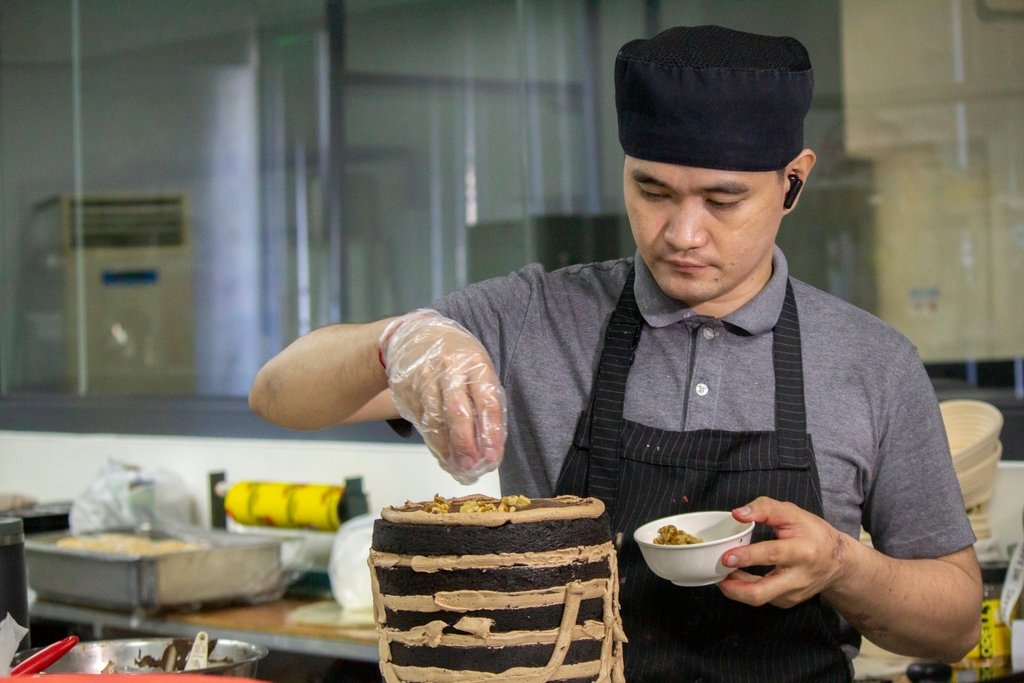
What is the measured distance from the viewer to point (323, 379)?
149cm

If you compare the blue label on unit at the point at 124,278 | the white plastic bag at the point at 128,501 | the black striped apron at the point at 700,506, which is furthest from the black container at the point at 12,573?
the blue label on unit at the point at 124,278

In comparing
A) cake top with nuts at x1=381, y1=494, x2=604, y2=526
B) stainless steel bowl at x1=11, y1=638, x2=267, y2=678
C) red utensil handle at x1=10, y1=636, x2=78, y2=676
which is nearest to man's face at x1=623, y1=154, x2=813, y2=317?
cake top with nuts at x1=381, y1=494, x2=604, y2=526

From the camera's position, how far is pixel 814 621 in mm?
1574

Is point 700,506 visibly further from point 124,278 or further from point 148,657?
point 124,278

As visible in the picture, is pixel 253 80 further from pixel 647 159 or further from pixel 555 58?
pixel 647 159

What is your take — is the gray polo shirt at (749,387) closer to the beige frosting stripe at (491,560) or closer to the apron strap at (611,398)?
the apron strap at (611,398)

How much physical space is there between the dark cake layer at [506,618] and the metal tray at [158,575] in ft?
6.09

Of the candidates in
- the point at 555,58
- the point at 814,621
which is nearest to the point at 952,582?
the point at 814,621

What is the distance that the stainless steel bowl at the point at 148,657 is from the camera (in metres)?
1.43

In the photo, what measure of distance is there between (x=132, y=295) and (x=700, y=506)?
425 centimetres

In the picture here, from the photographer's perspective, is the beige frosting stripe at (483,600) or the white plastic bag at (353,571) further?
the white plastic bag at (353,571)

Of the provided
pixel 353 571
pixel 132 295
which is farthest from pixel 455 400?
pixel 132 295

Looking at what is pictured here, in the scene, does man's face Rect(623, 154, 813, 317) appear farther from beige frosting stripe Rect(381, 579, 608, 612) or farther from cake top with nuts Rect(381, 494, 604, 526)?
beige frosting stripe Rect(381, 579, 608, 612)

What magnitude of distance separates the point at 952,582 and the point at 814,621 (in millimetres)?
208
